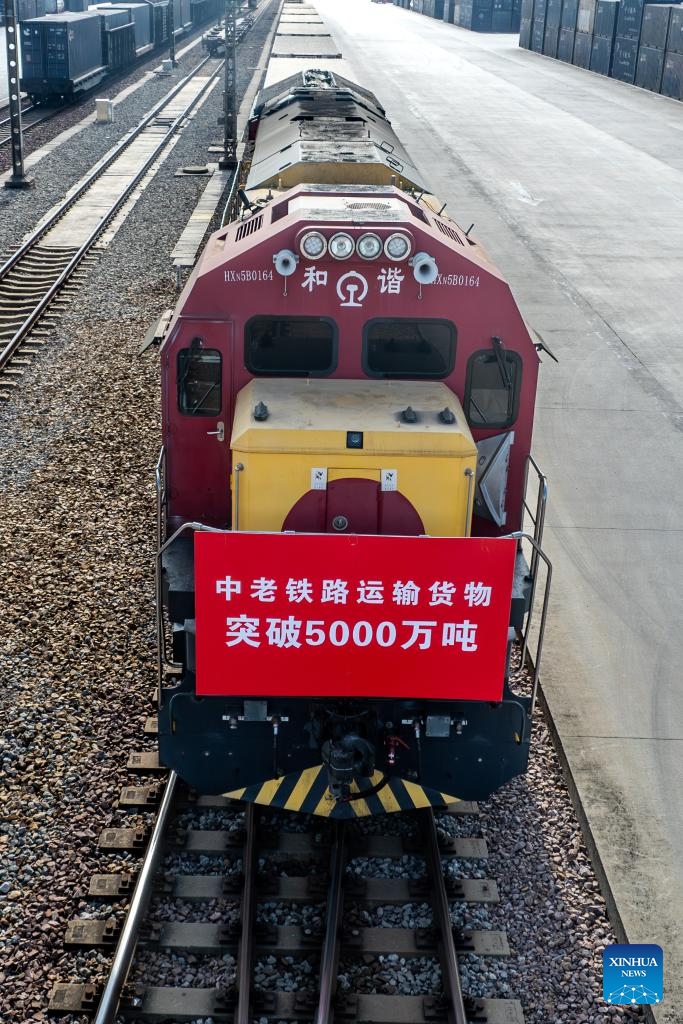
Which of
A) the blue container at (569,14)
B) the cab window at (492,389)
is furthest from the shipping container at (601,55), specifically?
the cab window at (492,389)

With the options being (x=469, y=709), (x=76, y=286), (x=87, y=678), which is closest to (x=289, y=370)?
(x=469, y=709)

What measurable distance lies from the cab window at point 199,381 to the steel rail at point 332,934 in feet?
10.4

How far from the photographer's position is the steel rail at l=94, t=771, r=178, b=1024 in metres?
6.18

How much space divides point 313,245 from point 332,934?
4531 mm

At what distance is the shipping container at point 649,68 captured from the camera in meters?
53.2

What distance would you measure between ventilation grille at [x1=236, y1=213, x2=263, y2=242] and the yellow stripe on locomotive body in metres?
4.07

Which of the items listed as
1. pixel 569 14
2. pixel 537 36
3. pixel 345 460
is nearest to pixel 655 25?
pixel 569 14

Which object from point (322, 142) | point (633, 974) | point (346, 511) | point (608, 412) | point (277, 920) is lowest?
point (608, 412)

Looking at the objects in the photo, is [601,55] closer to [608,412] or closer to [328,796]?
[608,412]

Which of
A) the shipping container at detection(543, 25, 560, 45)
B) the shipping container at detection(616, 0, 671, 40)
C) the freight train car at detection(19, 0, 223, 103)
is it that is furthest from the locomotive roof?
the shipping container at detection(543, 25, 560, 45)

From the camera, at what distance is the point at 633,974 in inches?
269

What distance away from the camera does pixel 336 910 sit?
6848 mm

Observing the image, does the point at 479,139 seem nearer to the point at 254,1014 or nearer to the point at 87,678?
the point at 87,678

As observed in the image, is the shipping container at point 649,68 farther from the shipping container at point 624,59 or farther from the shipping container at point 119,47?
the shipping container at point 119,47
